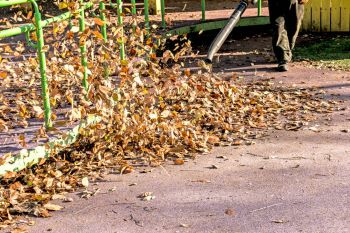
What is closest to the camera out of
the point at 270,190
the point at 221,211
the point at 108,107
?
the point at 221,211

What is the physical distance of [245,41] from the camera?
1181cm

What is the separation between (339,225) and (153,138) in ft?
7.12

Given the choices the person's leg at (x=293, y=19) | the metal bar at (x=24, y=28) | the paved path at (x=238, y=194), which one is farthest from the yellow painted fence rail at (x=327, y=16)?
the metal bar at (x=24, y=28)

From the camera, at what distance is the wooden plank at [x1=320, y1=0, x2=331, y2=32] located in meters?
11.9

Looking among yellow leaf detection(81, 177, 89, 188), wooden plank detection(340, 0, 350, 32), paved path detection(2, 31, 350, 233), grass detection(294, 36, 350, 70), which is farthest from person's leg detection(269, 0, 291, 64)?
yellow leaf detection(81, 177, 89, 188)

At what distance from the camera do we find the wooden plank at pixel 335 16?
38.7 ft

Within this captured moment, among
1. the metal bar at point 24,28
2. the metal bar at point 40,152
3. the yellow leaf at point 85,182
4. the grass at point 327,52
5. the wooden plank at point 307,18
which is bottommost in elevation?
the yellow leaf at point 85,182

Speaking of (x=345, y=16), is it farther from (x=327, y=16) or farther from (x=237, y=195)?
(x=237, y=195)

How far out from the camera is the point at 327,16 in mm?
11953

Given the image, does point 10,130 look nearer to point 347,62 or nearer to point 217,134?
point 217,134

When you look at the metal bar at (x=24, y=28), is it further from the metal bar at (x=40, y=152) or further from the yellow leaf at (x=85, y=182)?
the yellow leaf at (x=85, y=182)

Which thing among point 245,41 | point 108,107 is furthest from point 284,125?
point 245,41

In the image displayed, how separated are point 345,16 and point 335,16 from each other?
0.17 metres

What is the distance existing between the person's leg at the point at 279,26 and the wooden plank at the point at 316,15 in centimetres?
307
